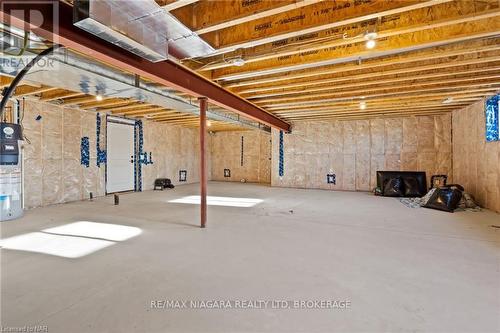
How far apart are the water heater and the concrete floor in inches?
14.5

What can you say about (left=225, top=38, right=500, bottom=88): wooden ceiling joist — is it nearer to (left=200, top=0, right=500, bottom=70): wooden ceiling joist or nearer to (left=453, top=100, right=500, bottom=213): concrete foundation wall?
(left=200, top=0, right=500, bottom=70): wooden ceiling joist

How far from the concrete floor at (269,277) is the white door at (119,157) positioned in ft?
11.4

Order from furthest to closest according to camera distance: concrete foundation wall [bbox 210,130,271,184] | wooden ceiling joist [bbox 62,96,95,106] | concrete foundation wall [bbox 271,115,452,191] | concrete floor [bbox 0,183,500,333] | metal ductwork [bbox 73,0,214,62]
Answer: concrete foundation wall [bbox 210,130,271,184]
concrete foundation wall [bbox 271,115,452,191]
wooden ceiling joist [bbox 62,96,95,106]
metal ductwork [bbox 73,0,214,62]
concrete floor [bbox 0,183,500,333]

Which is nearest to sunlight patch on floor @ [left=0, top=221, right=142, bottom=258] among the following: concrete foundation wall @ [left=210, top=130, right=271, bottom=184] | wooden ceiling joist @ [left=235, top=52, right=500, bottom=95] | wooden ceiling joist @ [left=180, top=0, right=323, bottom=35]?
wooden ceiling joist @ [left=180, top=0, right=323, bottom=35]

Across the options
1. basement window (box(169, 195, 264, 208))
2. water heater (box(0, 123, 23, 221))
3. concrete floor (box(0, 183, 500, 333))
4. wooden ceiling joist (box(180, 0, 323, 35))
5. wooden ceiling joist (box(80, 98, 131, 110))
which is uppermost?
wooden ceiling joist (box(80, 98, 131, 110))

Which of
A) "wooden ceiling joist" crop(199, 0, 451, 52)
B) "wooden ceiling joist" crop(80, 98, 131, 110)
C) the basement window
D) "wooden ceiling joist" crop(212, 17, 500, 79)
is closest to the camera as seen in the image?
"wooden ceiling joist" crop(199, 0, 451, 52)

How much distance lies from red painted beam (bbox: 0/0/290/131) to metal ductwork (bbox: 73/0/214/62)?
0.99 feet

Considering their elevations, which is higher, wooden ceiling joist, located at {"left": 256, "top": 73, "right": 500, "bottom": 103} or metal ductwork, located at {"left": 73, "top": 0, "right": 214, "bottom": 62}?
wooden ceiling joist, located at {"left": 256, "top": 73, "right": 500, "bottom": 103}

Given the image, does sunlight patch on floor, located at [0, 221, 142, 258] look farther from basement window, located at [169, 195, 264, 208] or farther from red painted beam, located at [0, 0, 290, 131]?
basement window, located at [169, 195, 264, 208]

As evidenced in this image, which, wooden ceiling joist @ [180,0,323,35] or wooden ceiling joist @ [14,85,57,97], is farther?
wooden ceiling joist @ [14,85,57,97]

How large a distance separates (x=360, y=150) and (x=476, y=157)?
3.18 meters

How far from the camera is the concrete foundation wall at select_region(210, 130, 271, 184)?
11547 millimetres

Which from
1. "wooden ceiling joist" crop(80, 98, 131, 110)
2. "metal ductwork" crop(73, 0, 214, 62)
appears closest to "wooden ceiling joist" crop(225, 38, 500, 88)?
"metal ductwork" crop(73, 0, 214, 62)

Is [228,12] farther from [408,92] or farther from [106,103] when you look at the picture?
[106,103]
